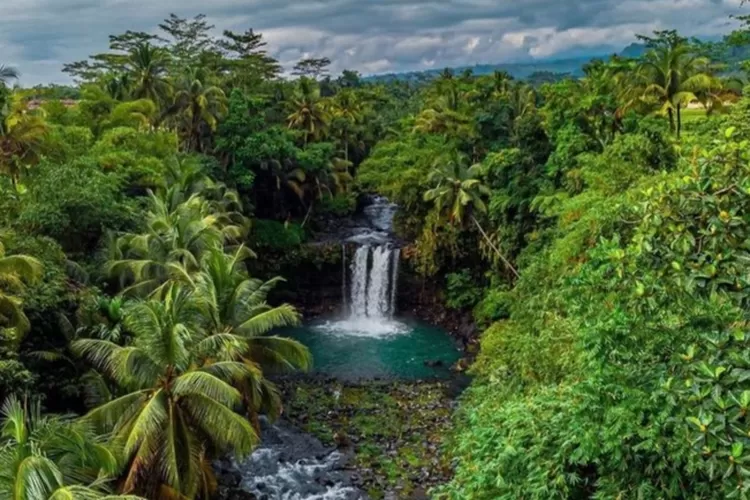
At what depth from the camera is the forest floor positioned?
18172mm

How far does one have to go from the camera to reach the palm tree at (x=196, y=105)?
111 feet

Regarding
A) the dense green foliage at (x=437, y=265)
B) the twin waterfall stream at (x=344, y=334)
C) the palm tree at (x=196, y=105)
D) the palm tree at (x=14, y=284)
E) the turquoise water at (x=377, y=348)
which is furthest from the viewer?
the palm tree at (x=196, y=105)

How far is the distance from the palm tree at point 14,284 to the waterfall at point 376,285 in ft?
69.1

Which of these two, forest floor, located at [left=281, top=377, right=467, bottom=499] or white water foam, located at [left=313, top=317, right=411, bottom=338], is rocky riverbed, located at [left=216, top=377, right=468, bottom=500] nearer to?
forest floor, located at [left=281, top=377, right=467, bottom=499]

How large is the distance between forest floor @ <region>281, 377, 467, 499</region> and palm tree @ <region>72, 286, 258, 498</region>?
19.5ft

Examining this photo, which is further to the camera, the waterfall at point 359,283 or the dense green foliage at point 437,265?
the waterfall at point 359,283

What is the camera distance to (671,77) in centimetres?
2400

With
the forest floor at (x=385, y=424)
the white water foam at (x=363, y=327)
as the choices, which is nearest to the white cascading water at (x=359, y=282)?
the white water foam at (x=363, y=327)

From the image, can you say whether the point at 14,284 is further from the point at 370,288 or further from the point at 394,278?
the point at 394,278

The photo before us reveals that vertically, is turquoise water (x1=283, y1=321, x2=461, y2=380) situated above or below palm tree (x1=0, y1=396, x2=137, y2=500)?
below

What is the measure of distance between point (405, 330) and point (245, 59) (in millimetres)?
30022

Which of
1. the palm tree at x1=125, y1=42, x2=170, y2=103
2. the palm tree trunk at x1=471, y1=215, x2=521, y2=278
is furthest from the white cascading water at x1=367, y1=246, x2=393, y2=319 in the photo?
the palm tree at x1=125, y1=42, x2=170, y2=103

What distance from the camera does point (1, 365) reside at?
44.1 feet

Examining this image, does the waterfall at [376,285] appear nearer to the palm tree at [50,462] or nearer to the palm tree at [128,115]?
the palm tree at [128,115]
